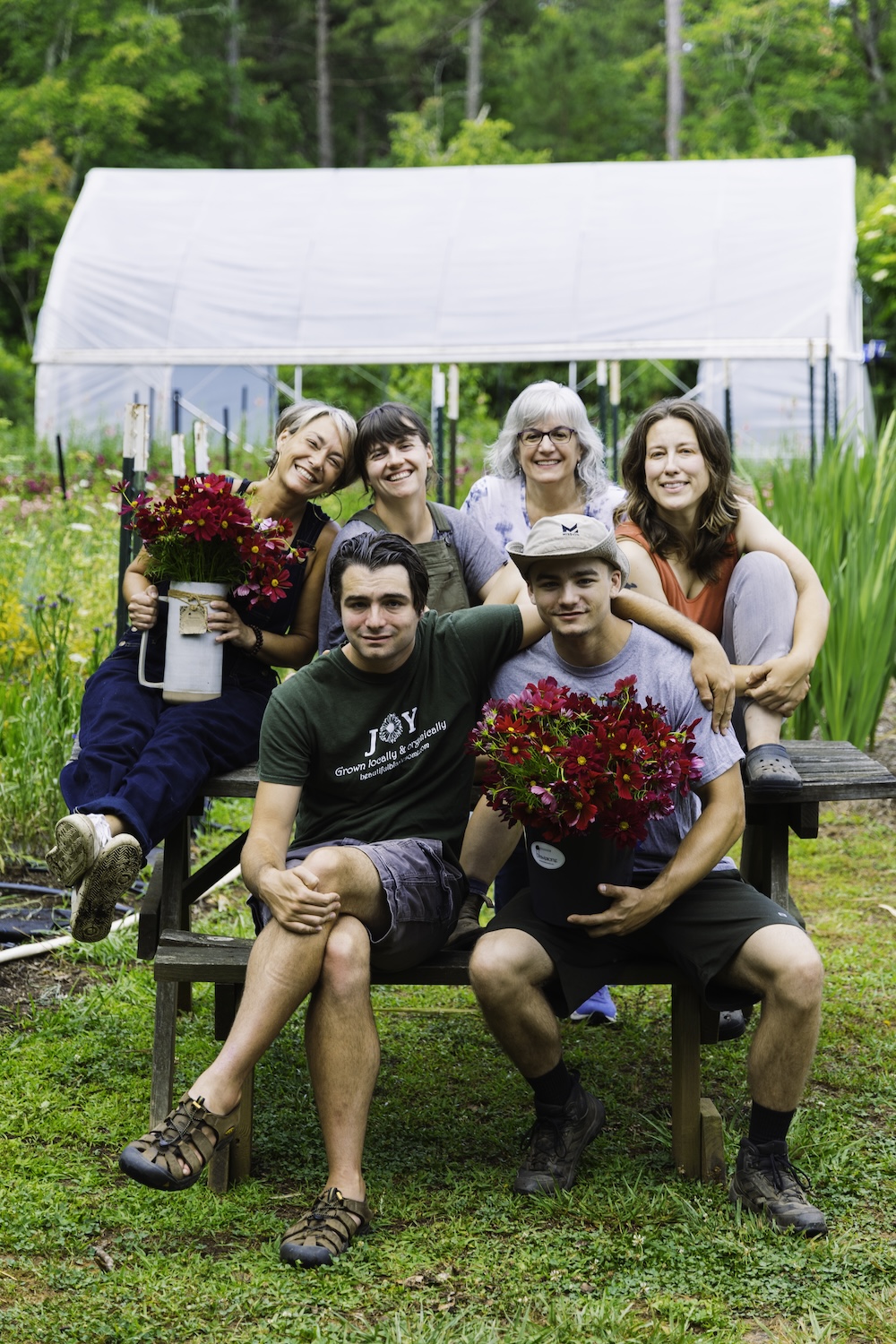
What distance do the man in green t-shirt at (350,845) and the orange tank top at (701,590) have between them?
0.55 m

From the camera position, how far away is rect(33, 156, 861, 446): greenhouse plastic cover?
50.5 feet

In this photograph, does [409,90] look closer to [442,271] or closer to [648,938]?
[442,271]

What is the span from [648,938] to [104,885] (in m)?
1.20

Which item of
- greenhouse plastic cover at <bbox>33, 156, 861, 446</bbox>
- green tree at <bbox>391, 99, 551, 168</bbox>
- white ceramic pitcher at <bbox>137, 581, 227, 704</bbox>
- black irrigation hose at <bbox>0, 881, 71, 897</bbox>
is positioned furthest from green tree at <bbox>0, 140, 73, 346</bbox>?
white ceramic pitcher at <bbox>137, 581, 227, 704</bbox>

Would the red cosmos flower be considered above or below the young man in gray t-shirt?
above

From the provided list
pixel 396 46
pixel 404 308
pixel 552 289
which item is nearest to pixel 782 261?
pixel 552 289

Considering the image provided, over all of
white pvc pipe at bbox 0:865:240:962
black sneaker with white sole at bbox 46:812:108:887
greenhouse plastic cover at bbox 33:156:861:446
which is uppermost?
greenhouse plastic cover at bbox 33:156:861:446

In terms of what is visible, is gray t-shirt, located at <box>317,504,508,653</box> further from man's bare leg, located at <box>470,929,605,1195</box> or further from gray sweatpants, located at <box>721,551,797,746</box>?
man's bare leg, located at <box>470,929,605,1195</box>

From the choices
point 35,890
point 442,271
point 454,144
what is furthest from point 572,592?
point 454,144

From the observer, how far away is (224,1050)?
9.05ft

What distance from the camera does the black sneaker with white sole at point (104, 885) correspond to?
3.02 m

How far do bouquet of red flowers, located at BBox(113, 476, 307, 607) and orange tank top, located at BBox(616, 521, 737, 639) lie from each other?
0.88m

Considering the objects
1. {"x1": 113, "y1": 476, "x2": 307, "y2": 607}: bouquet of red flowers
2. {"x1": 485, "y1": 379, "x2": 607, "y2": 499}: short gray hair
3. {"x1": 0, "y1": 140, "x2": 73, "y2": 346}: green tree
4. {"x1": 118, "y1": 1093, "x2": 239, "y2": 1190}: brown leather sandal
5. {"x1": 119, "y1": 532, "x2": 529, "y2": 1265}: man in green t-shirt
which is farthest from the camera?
{"x1": 0, "y1": 140, "x2": 73, "y2": 346}: green tree

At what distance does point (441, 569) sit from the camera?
3641mm
